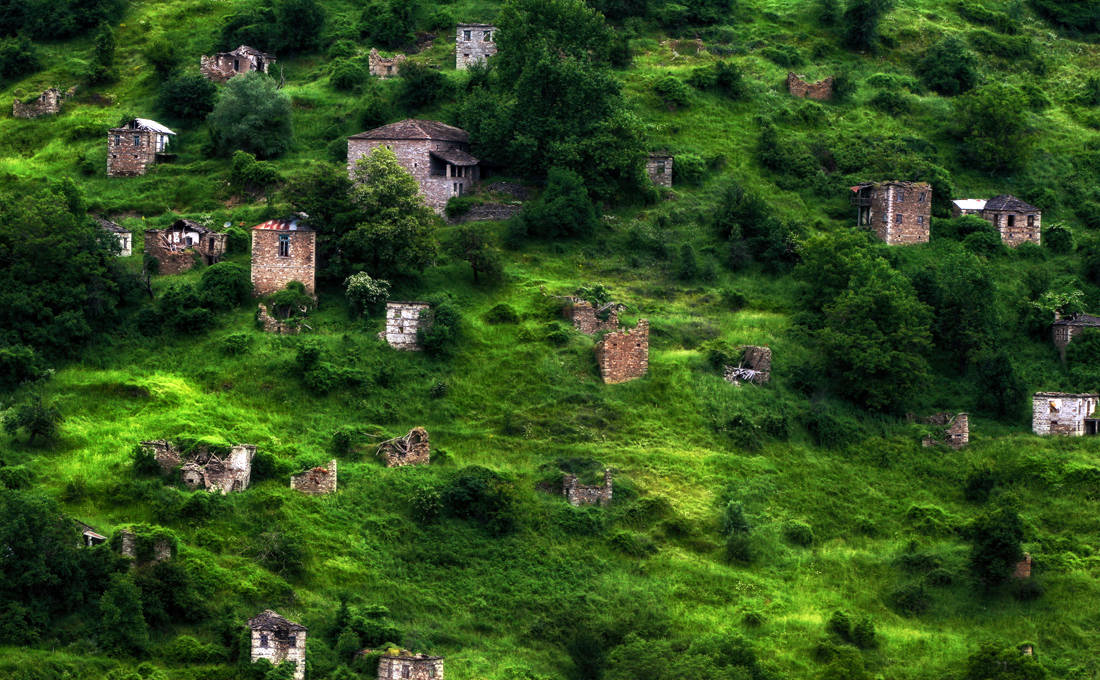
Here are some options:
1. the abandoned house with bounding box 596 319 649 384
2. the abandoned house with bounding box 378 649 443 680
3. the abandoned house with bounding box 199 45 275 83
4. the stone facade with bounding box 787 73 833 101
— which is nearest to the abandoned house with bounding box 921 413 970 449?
the abandoned house with bounding box 596 319 649 384

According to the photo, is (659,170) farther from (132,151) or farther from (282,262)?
(132,151)

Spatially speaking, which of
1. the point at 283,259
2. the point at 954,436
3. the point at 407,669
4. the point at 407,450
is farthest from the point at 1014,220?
the point at 407,669

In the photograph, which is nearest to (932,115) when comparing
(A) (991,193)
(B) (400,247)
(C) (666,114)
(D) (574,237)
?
(A) (991,193)

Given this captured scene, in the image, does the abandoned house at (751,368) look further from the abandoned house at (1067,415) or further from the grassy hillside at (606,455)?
the abandoned house at (1067,415)

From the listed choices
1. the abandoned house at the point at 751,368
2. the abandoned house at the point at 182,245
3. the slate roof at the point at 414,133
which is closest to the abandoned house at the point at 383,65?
the slate roof at the point at 414,133

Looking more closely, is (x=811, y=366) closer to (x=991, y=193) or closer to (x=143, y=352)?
(x=991, y=193)

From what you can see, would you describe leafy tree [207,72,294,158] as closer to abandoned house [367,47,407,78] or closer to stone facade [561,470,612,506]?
abandoned house [367,47,407,78]
